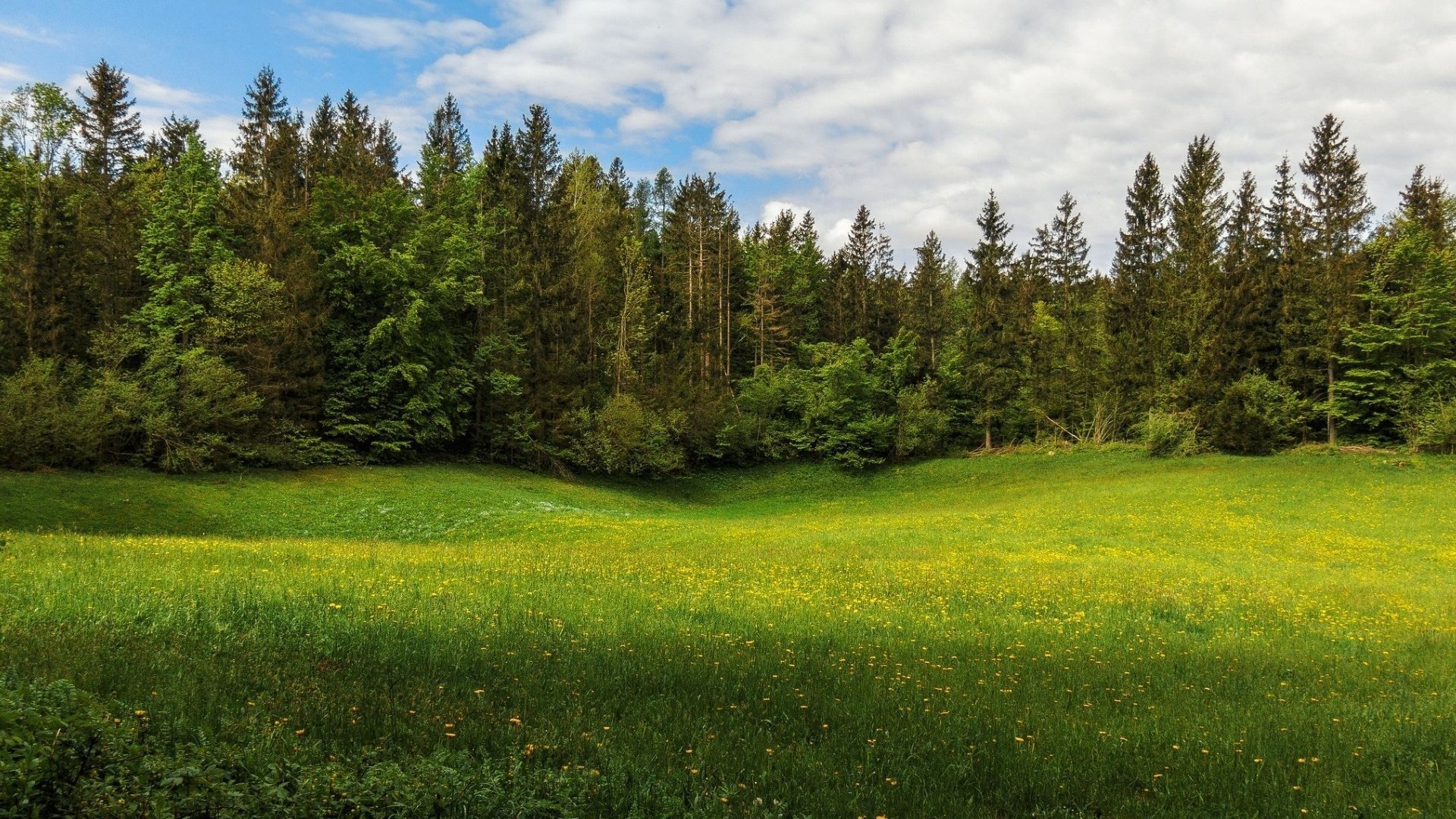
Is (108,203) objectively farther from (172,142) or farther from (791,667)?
(791,667)

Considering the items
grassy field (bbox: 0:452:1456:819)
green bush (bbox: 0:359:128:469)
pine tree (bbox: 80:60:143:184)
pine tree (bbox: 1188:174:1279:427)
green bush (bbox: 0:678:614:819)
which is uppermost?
pine tree (bbox: 80:60:143:184)

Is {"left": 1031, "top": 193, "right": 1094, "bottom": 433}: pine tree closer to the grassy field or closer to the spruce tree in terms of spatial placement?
the grassy field

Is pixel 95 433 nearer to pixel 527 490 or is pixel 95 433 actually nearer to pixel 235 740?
pixel 527 490

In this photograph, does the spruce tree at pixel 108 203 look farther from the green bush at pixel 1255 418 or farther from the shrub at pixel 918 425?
the green bush at pixel 1255 418

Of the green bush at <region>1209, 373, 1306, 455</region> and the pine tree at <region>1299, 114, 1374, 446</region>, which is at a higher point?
the pine tree at <region>1299, 114, 1374, 446</region>

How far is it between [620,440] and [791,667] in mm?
43713

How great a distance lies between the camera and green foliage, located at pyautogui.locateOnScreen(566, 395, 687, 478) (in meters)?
51.1

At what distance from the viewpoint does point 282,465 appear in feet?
130

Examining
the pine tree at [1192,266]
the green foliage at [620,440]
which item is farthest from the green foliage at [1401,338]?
the green foliage at [620,440]

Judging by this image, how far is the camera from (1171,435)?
49.7 meters

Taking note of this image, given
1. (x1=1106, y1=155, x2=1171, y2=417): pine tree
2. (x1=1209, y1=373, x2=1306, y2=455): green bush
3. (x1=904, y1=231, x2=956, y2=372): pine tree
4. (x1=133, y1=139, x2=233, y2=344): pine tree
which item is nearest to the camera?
(x1=133, y1=139, x2=233, y2=344): pine tree

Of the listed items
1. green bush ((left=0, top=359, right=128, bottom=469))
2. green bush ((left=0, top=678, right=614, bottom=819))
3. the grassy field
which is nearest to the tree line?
green bush ((left=0, top=359, right=128, bottom=469))

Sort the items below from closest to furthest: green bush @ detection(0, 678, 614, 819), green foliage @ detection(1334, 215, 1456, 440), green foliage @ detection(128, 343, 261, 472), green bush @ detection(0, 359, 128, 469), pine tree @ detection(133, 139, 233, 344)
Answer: green bush @ detection(0, 678, 614, 819), green bush @ detection(0, 359, 128, 469), green foliage @ detection(128, 343, 261, 472), pine tree @ detection(133, 139, 233, 344), green foliage @ detection(1334, 215, 1456, 440)

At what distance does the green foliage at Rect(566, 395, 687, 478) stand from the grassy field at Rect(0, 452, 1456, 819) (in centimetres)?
2783
